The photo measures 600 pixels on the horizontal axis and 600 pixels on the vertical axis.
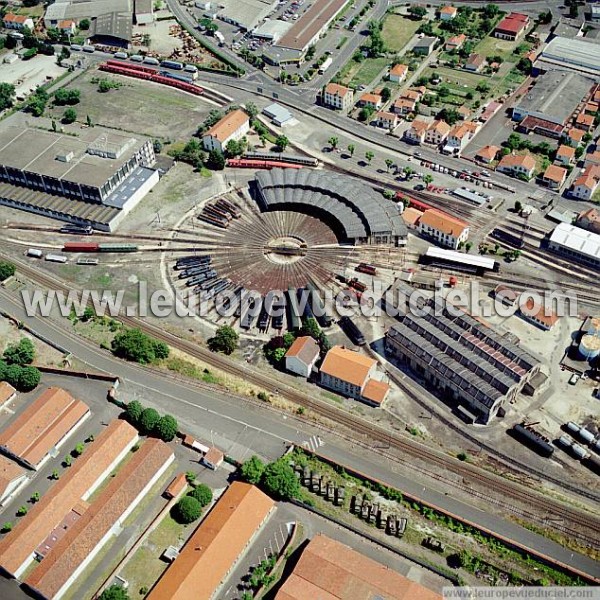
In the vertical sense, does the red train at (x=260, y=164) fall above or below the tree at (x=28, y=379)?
above

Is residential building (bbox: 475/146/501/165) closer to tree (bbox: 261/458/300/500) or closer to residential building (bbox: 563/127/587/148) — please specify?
residential building (bbox: 563/127/587/148)

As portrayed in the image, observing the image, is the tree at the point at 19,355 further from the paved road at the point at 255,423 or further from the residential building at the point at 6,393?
the paved road at the point at 255,423

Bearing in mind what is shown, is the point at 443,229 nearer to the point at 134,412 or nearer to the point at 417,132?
the point at 417,132

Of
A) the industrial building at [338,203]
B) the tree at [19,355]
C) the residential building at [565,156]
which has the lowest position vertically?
the tree at [19,355]

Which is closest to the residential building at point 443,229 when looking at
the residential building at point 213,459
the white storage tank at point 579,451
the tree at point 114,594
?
the white storage tank at point 579,451

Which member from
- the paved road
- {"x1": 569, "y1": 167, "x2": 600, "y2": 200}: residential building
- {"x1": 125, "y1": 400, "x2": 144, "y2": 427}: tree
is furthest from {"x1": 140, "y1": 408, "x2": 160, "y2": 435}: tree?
{"x1": 569, "y1": 167, "x2": 600, "y2": 200}: residential building

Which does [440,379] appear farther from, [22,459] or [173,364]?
[22,459]
